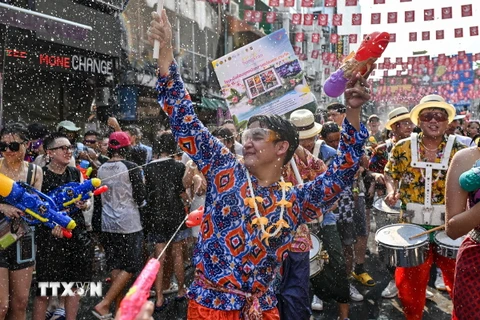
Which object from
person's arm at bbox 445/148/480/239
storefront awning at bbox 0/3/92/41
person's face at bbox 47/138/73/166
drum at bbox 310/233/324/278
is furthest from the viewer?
storefront awning at bbox 0/3/92/41

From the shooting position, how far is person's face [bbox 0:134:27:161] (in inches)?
152

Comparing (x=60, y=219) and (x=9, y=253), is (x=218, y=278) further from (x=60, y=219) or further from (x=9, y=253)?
(x=9, y=253)

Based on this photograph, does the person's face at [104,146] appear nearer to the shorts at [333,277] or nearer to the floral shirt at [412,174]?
the shorts at [333,277]

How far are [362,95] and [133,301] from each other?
4.98 ft

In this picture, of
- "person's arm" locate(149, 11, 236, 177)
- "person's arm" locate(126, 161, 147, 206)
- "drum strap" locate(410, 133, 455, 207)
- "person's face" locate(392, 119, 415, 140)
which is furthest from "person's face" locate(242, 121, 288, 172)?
"person's face" locate(392, 119, 415, 140)

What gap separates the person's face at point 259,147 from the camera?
232cm

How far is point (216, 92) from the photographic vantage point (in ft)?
70.8

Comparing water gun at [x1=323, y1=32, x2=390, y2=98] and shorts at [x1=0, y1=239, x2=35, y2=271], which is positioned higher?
water gun at [x1=323, y1=32, x2=390, y2=98]

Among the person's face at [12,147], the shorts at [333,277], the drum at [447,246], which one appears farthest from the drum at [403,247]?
the person's face at [12,147]

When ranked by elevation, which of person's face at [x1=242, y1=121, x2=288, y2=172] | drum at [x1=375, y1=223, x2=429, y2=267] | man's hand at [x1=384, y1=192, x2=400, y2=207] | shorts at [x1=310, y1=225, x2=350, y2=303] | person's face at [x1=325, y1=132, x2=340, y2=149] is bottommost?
shorts at [x1=310, y1=225, x2=350, y2=303]

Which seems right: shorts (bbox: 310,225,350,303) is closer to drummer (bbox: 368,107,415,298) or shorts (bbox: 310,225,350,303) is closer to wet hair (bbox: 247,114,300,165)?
drummer (bbox: 368,107,415,298)

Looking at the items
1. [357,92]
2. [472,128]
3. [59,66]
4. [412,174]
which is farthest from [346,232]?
[59,66]

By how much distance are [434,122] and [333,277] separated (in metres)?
1.61

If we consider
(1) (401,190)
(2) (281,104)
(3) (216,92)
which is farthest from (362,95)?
(3) (216,92)
